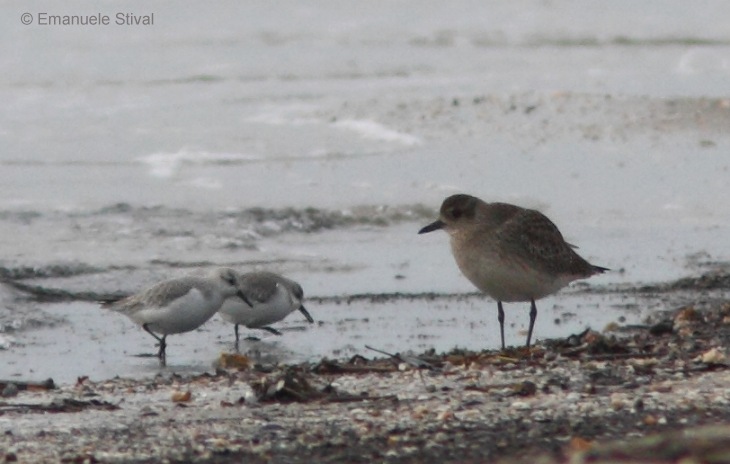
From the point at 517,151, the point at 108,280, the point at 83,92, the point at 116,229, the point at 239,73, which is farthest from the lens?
the point at 239,73

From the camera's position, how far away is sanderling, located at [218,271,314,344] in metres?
9.66

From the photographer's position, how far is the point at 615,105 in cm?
1661

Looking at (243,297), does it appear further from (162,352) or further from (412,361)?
(412,361)

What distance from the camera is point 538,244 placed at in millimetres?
8922

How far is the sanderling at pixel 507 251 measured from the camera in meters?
8.77

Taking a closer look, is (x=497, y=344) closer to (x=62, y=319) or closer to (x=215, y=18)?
(x=62, y=319)

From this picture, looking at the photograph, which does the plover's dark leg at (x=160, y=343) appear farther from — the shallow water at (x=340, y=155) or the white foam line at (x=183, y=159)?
the white foam line at (x=183, y=159)

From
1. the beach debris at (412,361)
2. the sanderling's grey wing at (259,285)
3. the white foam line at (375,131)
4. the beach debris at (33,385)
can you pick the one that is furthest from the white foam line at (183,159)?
the beach debris at (412,361)

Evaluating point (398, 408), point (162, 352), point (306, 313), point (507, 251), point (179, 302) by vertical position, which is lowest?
point (398, 408)

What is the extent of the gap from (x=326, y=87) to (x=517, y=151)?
427 centimetres

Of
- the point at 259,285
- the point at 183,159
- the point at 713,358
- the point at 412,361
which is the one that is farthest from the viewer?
the point at 183,159

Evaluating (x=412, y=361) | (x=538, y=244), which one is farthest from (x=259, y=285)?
(x=412, y=361)

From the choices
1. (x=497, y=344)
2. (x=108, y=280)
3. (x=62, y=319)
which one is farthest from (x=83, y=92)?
(x=497, y=344)

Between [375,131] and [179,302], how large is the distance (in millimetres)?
6862
